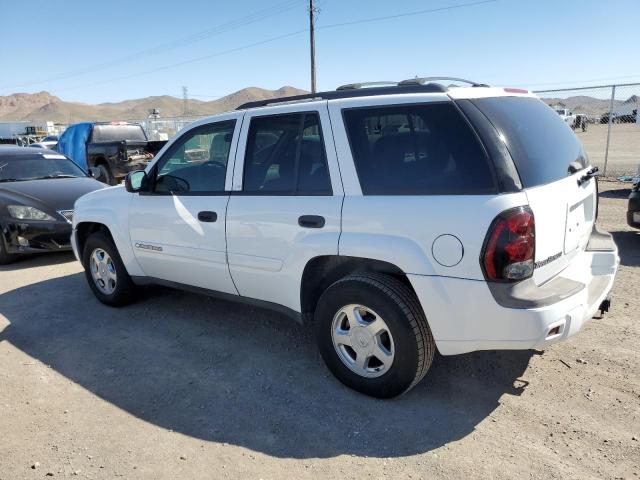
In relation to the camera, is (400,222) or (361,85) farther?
(361,85)

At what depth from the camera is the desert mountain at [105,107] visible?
122562 mm

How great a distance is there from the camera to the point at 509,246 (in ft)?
8.61

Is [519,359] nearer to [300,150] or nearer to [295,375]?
[295,375]

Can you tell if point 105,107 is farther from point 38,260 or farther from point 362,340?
point 362,340

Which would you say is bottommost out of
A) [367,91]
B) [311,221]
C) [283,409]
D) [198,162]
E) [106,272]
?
[283,409]

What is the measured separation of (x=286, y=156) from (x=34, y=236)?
4850mm

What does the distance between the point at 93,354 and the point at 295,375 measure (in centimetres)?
172

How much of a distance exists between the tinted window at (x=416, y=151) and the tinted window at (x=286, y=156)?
289mm

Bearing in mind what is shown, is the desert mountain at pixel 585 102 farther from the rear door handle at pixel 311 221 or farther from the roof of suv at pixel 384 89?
the rear door handle at pixel 311 221

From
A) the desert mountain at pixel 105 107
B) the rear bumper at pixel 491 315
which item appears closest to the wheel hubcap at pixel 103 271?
the rear bumper at pixel 491 315

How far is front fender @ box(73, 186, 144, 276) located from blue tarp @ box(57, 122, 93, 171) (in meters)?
10.5

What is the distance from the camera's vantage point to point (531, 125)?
3.08 metres

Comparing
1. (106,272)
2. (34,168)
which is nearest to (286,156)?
(106,272)

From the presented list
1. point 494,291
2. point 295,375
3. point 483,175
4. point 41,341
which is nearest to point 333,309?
point 295,375
